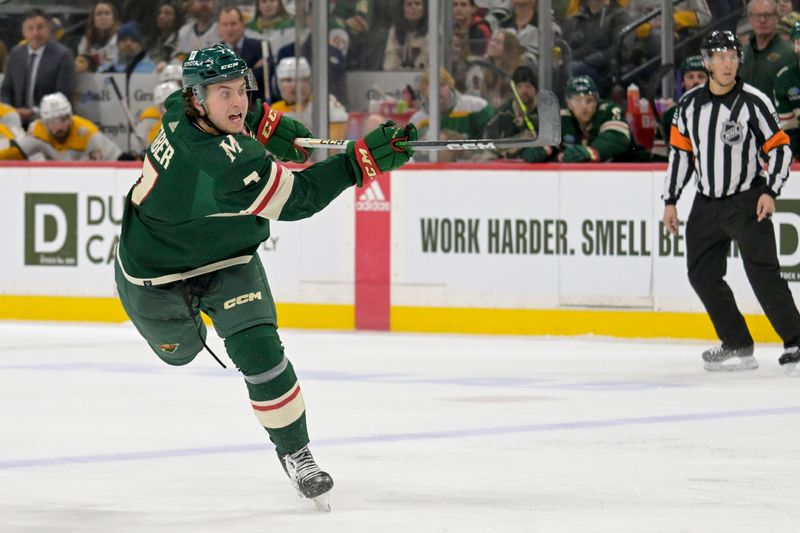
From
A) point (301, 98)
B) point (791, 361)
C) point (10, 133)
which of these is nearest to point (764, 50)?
point (791, 361)

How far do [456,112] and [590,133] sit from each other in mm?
850

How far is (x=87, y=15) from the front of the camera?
11570mm

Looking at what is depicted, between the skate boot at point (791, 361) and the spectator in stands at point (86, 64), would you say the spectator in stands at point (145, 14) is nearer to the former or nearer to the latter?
the spectator in stands at point (86, 64)

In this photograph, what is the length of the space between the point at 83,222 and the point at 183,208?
611 centimetres

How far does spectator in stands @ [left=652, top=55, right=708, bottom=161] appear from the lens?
9.40 metres

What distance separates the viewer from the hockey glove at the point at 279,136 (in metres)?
5.32

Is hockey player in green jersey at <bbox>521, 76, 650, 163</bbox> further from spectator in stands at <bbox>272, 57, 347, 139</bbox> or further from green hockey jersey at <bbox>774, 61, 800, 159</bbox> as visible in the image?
spectator in stands at <bbox>272, 57, 347, 139</bbox>

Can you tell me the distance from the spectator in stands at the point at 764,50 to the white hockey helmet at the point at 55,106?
4187mm

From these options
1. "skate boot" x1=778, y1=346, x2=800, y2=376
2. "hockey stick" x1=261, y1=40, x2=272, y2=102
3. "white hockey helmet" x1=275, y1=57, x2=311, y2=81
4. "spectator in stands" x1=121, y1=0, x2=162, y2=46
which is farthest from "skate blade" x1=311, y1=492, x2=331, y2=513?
"spectator in stands" x1=121, y1=0, x2=162, y2=46

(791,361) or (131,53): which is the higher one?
(131,53)

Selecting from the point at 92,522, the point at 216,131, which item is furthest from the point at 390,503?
the point at 216,131

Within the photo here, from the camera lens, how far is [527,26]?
984 cm

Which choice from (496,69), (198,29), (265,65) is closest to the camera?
(496,69)

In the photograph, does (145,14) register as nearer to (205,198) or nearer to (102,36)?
(102,36)
